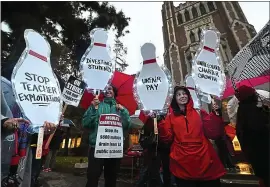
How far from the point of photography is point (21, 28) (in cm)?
A: 450

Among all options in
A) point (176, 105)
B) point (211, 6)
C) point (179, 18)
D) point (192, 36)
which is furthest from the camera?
point (179, 18)

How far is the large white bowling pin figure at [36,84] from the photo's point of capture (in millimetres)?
1927

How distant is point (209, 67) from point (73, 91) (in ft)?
7.54

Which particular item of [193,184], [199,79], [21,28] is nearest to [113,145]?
[193,184]

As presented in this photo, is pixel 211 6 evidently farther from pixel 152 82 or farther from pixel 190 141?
pixel 190 141

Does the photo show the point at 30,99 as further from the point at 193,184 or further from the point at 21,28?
the point at 21,28

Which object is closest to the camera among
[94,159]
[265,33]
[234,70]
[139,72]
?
[94,159]

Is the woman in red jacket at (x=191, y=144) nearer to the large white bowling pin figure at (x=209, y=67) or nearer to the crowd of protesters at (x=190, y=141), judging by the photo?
the crowd of protesters at (x=190, y=141)

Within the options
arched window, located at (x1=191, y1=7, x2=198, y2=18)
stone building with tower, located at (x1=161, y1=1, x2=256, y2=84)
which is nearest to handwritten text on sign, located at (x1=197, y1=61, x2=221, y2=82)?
stone building with tower, located at (x1=161, y1=1, x2=256, y2=84)

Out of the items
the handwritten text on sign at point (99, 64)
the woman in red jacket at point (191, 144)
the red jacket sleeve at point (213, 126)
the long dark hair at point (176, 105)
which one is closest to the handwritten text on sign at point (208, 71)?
the long dark hair at point (176, 105)

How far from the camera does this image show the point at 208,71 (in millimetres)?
2783

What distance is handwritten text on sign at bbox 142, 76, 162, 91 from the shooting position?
110 inches

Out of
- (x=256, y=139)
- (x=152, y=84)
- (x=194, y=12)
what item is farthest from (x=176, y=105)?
(x=194, y=12)

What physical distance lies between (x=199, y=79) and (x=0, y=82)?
219 centimetres
